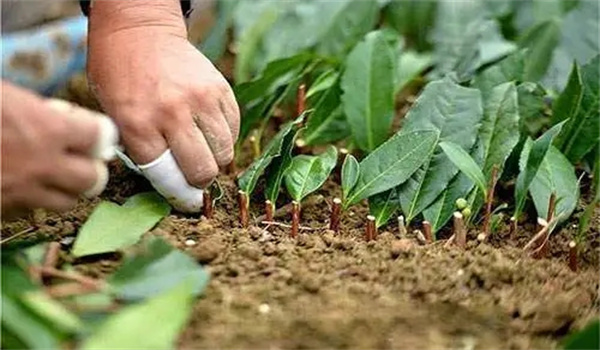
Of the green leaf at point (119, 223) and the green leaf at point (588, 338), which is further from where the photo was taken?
the green leaf at point (119, 223)

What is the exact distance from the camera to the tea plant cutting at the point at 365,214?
2.55 ft

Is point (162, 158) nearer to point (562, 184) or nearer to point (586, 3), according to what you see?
point (562, 184)

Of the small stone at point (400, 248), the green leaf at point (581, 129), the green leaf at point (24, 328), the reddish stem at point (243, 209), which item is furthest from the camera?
the green leaf at point (581, 129)

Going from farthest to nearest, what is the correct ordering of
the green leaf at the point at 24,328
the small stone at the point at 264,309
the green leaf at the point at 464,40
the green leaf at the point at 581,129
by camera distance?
1. the green leaf at the point at 464,40
2. the green leaf at the point at 581,129
3. the small stone at the point at 264,309
4. the green leaf at the point at 24,328

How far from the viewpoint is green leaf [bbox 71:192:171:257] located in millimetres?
896

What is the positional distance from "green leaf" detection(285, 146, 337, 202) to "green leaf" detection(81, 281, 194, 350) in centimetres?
35

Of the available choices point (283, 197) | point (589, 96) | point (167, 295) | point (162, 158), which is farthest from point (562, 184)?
point (167, 295)

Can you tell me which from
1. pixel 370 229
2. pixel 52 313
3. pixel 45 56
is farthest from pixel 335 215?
pixel 45 56

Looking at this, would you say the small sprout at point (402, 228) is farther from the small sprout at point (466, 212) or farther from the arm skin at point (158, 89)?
the arm skin at point (158, 89)

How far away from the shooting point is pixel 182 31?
1.04 m

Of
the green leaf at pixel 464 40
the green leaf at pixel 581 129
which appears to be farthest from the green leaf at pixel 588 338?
the green leaf at pixel 464 40

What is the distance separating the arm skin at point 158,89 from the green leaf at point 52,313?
0.86ft

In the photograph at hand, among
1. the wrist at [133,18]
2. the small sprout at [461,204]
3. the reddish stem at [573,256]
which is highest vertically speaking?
the wrist at [133,18]

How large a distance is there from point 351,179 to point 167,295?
14.6 inches
